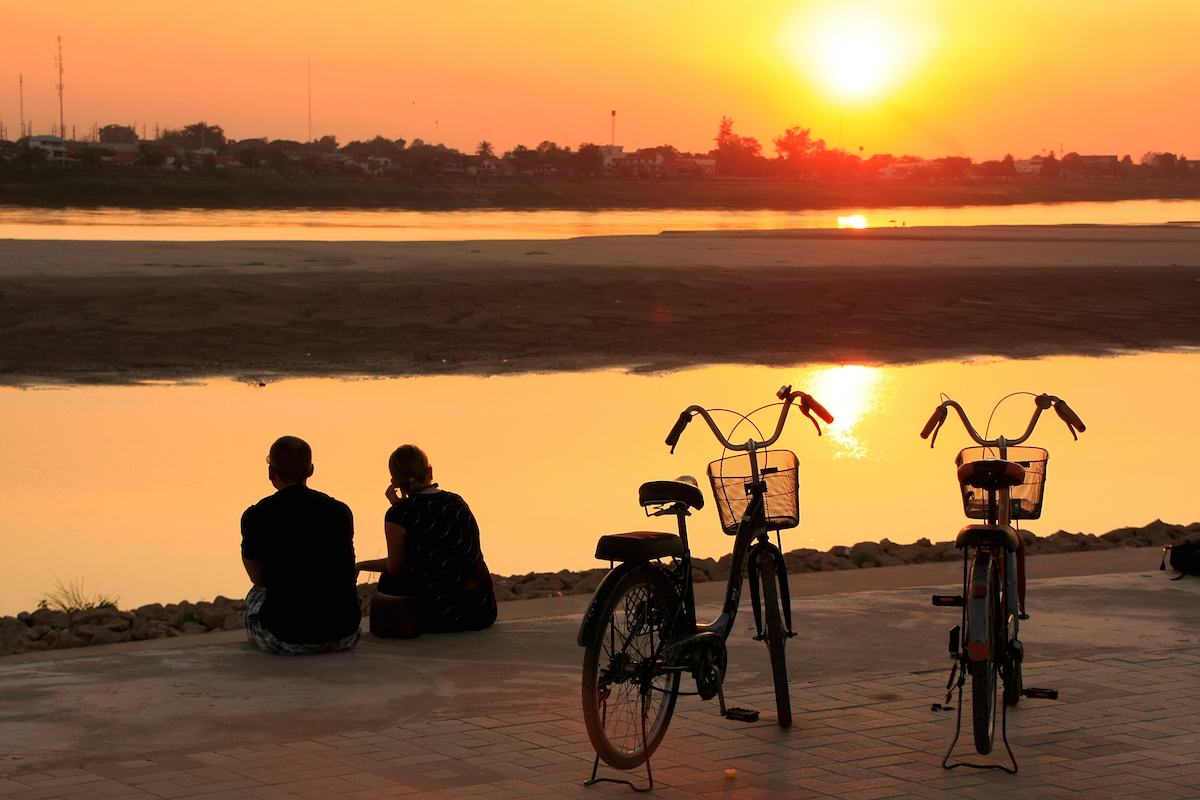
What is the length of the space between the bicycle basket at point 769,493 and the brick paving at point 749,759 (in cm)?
83

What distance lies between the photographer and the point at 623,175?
163m

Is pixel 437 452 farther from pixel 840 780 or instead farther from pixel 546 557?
pixel 840 780

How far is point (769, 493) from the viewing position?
5.80 metres

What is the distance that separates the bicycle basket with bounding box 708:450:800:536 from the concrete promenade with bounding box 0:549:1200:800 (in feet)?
2.74

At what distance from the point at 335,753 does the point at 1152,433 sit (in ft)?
38.9

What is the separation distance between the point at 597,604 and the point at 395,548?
2.54 metres

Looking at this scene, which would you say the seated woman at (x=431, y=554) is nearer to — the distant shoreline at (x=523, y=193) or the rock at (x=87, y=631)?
the rock at (x=87, y=631)

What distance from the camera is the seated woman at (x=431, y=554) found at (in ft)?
24.2

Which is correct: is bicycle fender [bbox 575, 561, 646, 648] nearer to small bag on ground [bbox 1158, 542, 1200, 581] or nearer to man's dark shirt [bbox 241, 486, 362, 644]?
man's dark shirt [bbox 241, 486, 362, 644]

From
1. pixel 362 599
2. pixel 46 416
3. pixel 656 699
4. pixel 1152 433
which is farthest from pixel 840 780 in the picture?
pixel 46 416

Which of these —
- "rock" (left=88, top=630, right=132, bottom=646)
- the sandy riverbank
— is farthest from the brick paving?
the sandy riverbank

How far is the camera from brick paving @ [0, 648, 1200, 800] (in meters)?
5.14

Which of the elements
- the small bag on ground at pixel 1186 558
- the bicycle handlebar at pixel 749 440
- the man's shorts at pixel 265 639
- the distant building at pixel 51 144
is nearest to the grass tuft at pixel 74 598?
the man's shorts at pixel 265 639

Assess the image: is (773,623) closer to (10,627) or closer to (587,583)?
(587,583)
